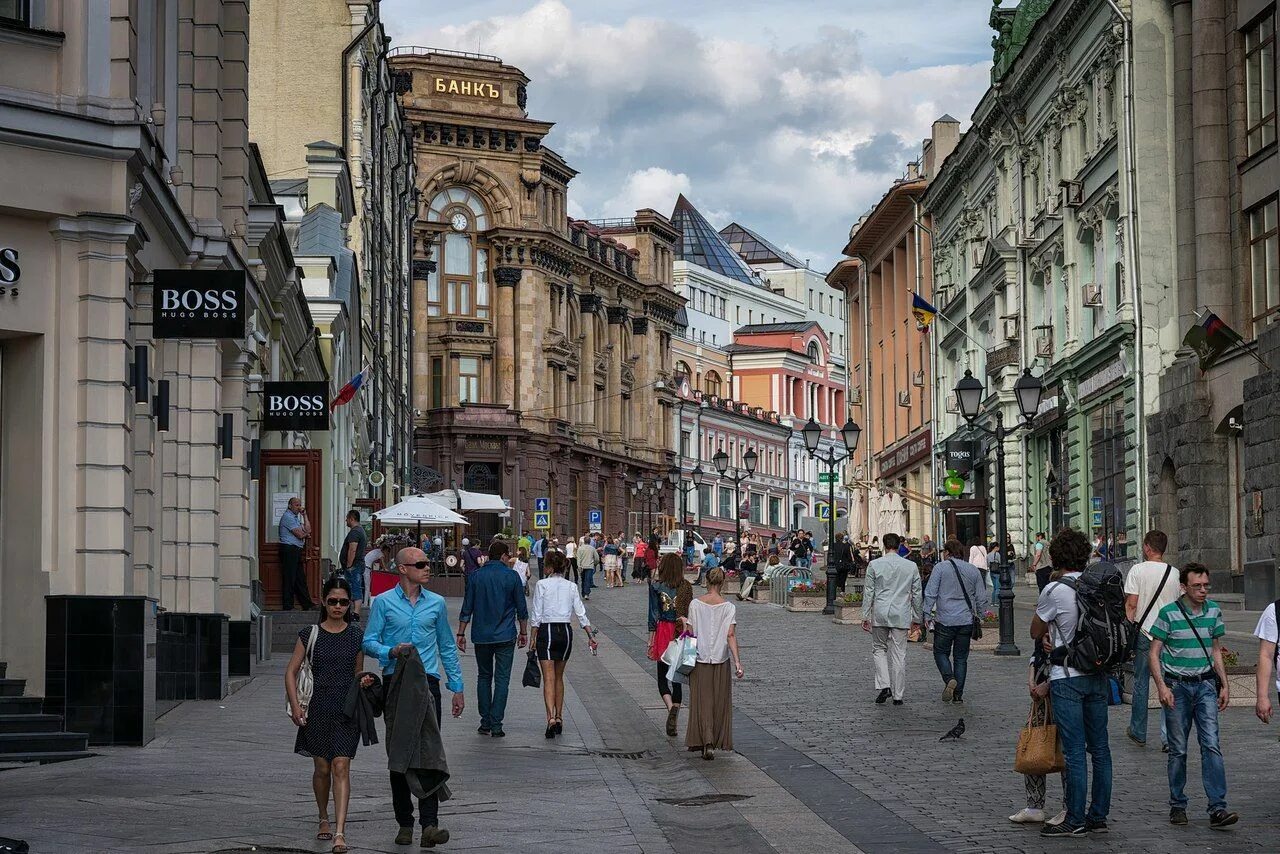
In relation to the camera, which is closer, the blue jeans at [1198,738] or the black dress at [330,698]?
the black dress at [330,698]

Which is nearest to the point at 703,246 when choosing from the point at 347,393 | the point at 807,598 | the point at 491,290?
the point at 491,290

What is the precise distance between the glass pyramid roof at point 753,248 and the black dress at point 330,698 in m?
146

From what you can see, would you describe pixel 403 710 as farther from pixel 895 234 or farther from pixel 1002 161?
pixel 895 234

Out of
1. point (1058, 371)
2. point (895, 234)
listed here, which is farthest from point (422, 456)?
point (1058, 371)

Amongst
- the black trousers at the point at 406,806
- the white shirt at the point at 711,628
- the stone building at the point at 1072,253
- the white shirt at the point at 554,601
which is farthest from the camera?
the stone building at the point at 1072,253

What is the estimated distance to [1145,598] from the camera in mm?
15211

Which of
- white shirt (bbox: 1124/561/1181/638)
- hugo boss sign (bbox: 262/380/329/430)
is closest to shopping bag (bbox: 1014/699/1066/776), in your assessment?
white shirt (bbox: 1124/561/1181/638)

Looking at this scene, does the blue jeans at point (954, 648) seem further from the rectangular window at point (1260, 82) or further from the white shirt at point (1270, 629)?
the rectangular window at point (1260, 82)

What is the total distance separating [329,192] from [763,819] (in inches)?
1295

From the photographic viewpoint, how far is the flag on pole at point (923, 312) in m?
58.5

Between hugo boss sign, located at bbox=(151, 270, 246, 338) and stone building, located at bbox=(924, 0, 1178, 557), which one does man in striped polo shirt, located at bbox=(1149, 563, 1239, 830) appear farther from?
stone building, located at bbox=(924, 0, 1178, 557)

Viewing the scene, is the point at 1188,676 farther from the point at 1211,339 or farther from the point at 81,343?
the point at 1211,339

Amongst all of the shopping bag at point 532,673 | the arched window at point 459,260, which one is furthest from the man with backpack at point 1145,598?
the arched window at point 459,260

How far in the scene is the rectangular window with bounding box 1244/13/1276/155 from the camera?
34938 mm
